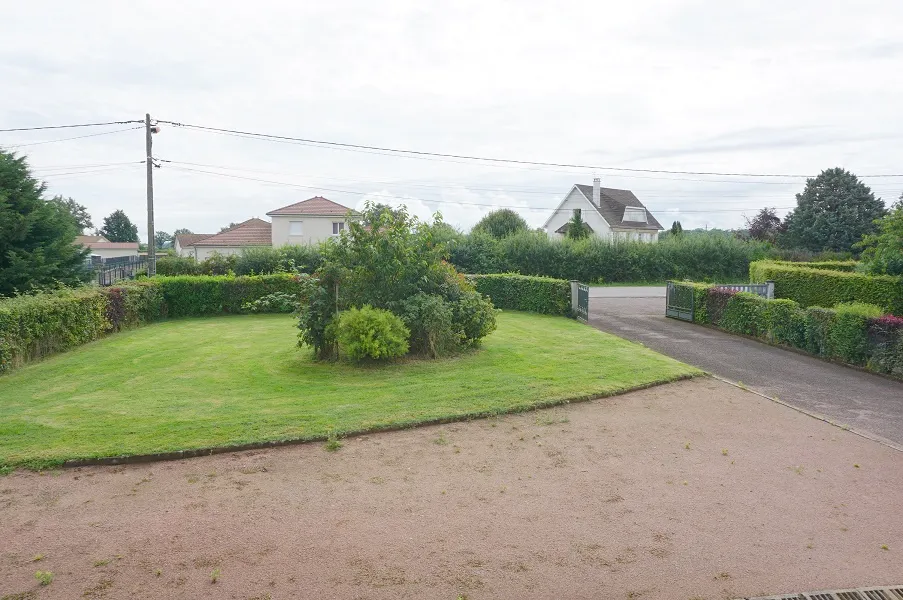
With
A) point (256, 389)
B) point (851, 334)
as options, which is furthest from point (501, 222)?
point (256, 389)

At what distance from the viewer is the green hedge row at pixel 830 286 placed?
1792 centimetres

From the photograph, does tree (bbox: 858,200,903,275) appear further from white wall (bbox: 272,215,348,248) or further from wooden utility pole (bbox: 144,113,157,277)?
white wall (bbox: 272,215,348,248)

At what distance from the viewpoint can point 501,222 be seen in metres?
47.2

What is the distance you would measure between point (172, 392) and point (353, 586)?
21.0 ft

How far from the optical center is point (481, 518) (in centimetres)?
544

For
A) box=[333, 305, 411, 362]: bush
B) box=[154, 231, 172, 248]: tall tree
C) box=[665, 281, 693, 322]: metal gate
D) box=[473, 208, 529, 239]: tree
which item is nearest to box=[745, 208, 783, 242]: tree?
box=[473, 208, 529, 239]: tree

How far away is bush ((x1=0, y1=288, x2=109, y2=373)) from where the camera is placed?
1174cm

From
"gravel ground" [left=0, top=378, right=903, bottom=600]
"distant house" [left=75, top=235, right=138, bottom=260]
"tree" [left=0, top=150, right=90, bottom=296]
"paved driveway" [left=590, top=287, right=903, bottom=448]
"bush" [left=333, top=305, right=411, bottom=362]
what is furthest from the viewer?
"distant house" [left=75, top=235, right=138, bottom=260]

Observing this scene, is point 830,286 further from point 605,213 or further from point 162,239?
point 162,239

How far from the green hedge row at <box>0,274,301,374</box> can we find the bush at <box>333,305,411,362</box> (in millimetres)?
6119

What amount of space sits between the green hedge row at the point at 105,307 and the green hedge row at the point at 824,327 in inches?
574

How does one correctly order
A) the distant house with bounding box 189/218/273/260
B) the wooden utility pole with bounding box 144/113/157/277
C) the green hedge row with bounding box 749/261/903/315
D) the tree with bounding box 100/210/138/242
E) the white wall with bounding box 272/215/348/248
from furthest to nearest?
1. the tree with bounding box 100/210/138/242
2. the white wall with bounding box 272/215/348/248
3. the distant house with bounding box 189/218/273/260
4. the wooden utility pole with bounding box 144/113/157/277
5. the green hedge row with bounding box 749/261/903/315

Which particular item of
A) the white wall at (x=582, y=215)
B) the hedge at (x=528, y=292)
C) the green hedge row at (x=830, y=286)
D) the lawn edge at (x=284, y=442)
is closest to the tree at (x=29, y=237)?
the hedge at (x=528, y=292)

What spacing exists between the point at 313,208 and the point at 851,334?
39.6 m
